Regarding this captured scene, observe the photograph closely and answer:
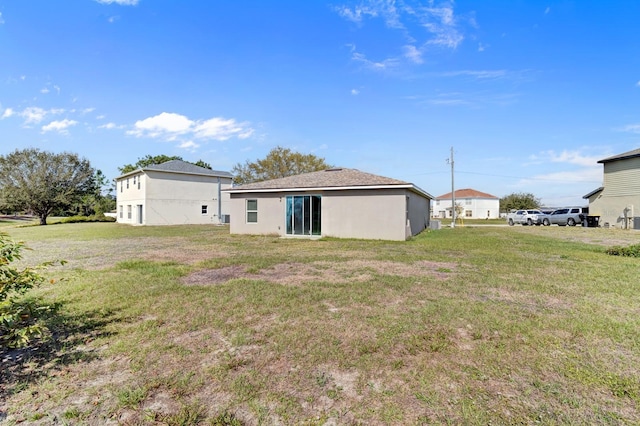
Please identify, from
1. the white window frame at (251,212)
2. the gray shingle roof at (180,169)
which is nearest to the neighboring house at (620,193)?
the white window frame at (251,212)

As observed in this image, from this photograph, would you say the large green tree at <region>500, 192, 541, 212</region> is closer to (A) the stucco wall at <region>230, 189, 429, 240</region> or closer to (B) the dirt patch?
(A) the stucco wall at <region>230, 189, 429, 240</region>

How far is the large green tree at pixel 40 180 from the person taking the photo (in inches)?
1156

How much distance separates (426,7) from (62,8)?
12120 mm

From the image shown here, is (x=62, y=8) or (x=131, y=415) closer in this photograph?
(x=131, y=415)

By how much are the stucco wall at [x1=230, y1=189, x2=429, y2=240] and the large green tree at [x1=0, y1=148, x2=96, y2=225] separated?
85.6 feet

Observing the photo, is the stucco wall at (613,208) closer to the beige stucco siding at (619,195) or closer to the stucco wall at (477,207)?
the beige stucco siding at (619,195)

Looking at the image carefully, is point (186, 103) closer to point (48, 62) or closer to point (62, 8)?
point (48, 62)

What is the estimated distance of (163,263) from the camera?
8.18m

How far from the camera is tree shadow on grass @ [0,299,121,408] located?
2678 mm

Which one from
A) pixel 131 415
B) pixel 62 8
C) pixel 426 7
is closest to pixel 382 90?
A: pixel 426 7

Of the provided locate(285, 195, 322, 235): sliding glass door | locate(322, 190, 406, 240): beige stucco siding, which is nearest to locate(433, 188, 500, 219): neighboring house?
locate(322, 190, 406, 240): beige stucco siding

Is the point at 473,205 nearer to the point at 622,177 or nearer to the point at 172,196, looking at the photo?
the point at 622,177

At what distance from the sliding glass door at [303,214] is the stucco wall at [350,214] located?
29 centimetres

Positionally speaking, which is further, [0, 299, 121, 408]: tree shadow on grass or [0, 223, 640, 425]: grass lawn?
[0, 299, 121, 408]: tree shadow on grass
